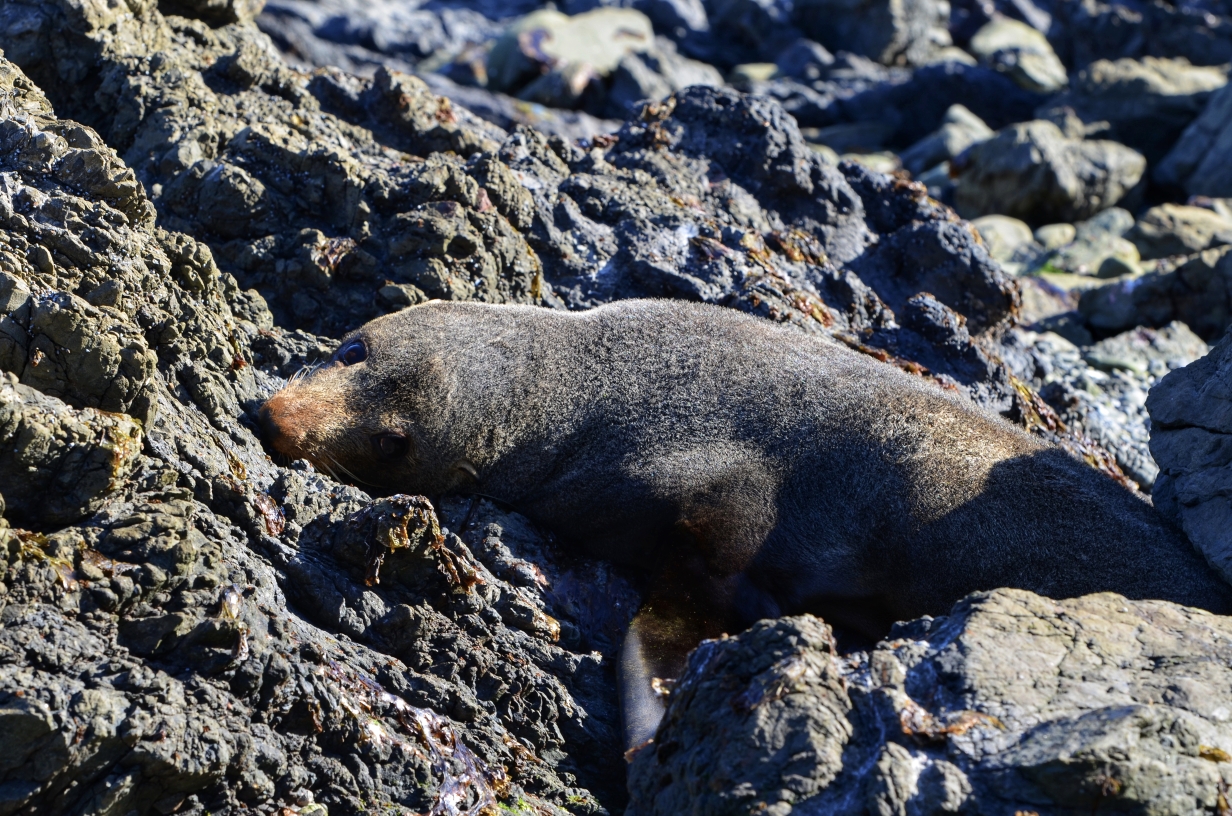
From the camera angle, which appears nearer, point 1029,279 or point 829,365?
point 829,365

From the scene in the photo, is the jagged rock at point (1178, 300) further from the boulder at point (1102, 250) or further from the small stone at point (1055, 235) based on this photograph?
the small stone at point (1055, 235)

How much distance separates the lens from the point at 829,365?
6.33 m

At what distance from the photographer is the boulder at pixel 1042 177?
657 inches

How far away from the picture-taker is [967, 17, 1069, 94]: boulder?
78.3 ft

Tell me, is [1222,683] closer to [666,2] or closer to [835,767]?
[835,767]

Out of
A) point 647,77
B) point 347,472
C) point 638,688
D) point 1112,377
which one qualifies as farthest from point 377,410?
point 647,77

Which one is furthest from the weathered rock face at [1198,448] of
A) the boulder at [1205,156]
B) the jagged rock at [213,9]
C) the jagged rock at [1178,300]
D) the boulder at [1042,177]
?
the boulder at [1205,156]

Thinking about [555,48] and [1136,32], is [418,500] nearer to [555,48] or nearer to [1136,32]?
[555,48]

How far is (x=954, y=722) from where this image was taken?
12.2ft

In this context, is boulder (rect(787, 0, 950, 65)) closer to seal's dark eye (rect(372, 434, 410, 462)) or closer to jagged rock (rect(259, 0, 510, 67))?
jagged rock (rect(259, 0, 510, 67))

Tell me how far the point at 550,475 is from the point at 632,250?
2.26 meters

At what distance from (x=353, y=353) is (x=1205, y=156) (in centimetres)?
1559

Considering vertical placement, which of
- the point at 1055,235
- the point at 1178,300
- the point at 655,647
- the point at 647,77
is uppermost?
the point at 655,647

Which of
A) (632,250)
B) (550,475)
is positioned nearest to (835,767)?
(550,475)
